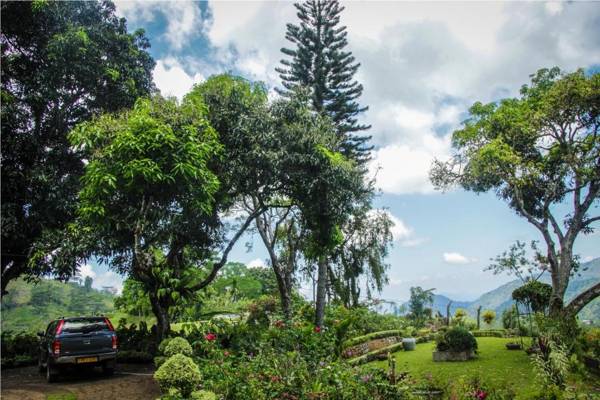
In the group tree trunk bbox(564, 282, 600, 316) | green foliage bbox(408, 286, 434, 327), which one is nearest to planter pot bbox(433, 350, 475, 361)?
tree trunk bbox(564, 282, 600, 316)

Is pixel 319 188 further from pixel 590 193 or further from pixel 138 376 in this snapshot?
pixel 590 193

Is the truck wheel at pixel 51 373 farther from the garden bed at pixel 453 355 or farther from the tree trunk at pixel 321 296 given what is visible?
the garden bed at pixel 453 355

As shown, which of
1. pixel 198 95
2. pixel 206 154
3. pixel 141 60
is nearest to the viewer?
pixel 206 154

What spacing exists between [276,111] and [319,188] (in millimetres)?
2863

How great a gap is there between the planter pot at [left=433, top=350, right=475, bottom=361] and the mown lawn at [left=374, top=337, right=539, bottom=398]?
0.24 m

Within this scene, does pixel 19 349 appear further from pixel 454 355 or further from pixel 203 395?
pixel 454 355

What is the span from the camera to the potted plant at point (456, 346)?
13617 millimetres

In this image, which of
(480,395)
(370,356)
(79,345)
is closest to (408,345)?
(370,356)

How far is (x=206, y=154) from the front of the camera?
452 inches

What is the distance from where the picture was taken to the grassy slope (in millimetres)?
10336

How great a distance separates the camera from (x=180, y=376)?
6914mm

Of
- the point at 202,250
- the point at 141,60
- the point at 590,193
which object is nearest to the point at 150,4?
the point at 141,60

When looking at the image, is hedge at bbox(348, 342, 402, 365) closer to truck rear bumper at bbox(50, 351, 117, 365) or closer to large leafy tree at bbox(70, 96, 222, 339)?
large leafy tree at bbox(70, 96, 222, 339)

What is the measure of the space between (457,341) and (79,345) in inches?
433
